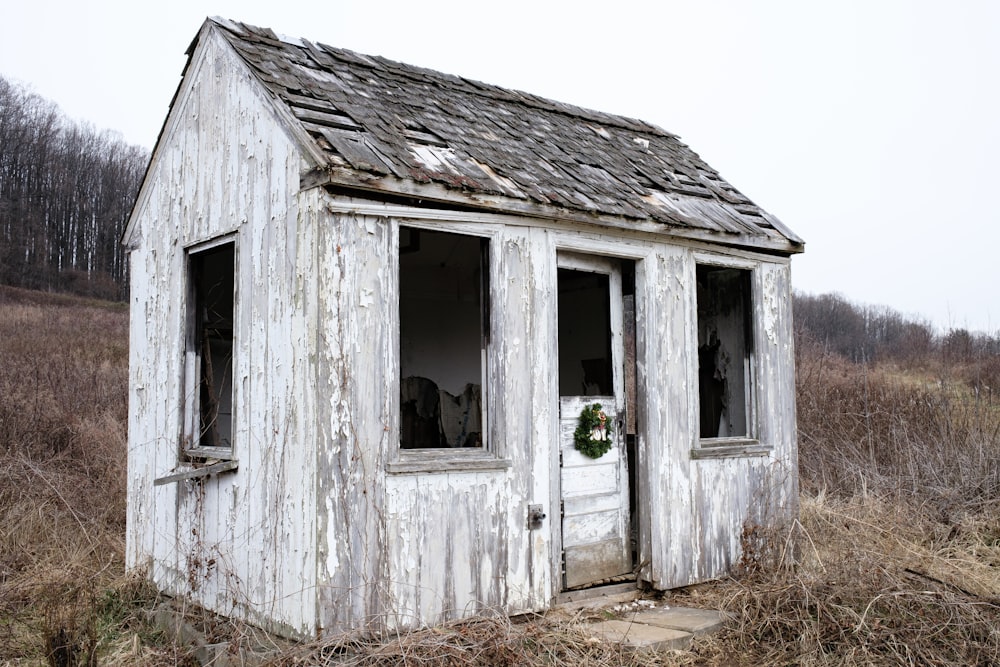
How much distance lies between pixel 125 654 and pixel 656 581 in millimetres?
3719

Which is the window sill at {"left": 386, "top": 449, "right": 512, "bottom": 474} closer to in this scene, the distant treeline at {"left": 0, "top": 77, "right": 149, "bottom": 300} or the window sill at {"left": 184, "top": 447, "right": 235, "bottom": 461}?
the window sill at {"left": 184, "top": 447, "right": 235, "bottom": 461}

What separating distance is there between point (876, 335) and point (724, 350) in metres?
23.2

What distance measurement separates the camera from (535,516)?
6.00 metres

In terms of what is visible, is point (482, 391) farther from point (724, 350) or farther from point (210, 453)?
point (724, 350)

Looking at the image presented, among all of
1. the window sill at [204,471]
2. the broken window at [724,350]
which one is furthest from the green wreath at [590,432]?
the window sill at [204,471]

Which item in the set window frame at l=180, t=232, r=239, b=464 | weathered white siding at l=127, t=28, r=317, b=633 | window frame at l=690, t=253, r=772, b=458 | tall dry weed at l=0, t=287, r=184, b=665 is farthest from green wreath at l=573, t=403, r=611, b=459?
tall dry weed at l=0, t=287, r=184, b=665

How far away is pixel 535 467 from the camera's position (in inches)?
238

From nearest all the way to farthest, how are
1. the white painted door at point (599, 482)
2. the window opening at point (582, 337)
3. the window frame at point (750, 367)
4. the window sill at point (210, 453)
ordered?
the window sill at point (210, 453) < the white painted door at point (599, 482) < the window frame at point (750, 367) < the window opening at point (582, 337)

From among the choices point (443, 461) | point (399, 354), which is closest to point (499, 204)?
point (399, 354)

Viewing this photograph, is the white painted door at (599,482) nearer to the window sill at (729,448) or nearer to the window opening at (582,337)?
the window sill at (729,448)

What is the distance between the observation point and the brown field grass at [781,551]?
5379mm

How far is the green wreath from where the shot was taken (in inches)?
262

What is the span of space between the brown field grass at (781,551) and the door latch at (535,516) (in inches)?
23.3

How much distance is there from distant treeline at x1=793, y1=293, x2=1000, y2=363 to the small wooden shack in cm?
822
